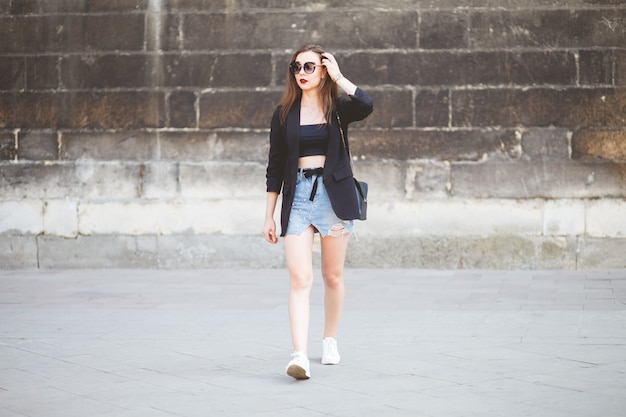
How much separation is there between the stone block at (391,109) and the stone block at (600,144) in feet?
4.77

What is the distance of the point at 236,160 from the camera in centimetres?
1054

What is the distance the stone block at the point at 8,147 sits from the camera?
35.3ft

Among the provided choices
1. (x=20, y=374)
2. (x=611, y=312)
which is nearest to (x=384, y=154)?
(x=611, y=312)

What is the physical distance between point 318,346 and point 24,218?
4805 mm

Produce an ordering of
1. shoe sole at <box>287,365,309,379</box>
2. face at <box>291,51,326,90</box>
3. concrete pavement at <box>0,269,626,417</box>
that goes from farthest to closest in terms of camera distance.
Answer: face at <box>291,51,326,90</box> → shoe sole at <box>287,365,309,379</box> → concrete pavement at <box>0,269,626,417</box>

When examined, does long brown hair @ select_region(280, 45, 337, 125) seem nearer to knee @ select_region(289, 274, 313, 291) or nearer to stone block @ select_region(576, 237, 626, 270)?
knee @ select_region(289, 274, 313, 291)

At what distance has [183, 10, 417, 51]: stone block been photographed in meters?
10.3

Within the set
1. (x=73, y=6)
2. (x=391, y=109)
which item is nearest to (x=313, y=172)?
(x=391, y=109)

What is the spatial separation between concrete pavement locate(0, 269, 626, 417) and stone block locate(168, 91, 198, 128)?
4.57 ft

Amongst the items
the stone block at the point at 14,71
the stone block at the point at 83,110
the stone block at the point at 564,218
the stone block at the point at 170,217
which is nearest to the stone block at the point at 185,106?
the stone block at the point at 83,110

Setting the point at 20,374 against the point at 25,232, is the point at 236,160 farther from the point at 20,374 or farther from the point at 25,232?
the point at 20,374

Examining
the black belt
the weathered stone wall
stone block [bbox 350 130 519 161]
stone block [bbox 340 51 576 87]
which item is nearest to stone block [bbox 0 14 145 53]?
the weathered stone wall

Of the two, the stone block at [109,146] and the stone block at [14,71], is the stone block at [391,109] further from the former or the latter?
the stone block at [14,71]

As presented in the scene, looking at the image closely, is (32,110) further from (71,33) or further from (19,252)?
(19,252)
